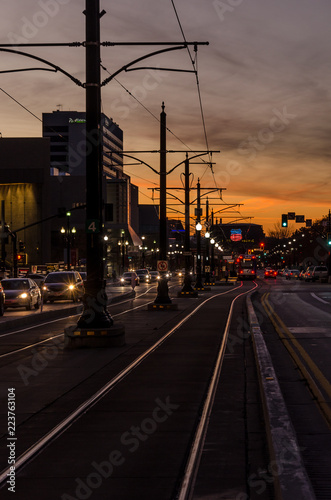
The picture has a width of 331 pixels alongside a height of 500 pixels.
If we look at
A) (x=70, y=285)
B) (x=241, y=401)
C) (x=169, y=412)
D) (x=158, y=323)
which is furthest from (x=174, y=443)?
(x=70, y=285)

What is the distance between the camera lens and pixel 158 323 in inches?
1082

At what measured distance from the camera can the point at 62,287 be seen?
1752 inches

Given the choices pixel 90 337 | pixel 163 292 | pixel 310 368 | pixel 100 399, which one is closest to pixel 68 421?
pixel 100 399

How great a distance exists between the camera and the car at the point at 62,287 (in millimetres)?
44500

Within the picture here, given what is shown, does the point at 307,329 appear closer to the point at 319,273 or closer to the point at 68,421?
Result: the point at 68,421

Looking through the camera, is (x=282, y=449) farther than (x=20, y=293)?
No

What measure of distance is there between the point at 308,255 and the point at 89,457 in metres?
168

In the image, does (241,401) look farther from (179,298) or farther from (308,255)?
(308,255)

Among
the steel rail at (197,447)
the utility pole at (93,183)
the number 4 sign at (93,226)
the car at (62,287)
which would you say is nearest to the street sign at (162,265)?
the car at (62,287)

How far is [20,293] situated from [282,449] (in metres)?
30.0

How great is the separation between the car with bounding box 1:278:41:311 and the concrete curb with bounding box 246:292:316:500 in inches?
993

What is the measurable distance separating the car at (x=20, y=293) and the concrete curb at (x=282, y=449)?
25215mm

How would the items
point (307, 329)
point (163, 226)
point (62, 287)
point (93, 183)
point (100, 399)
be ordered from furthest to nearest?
point (62, 287)
point (163, 226)
point (307, 329)
point (93, 183)
point (100, 399)

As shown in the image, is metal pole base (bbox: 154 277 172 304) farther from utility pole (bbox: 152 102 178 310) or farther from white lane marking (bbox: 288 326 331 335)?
white lane marking (bbox: 288 326 331 335)
